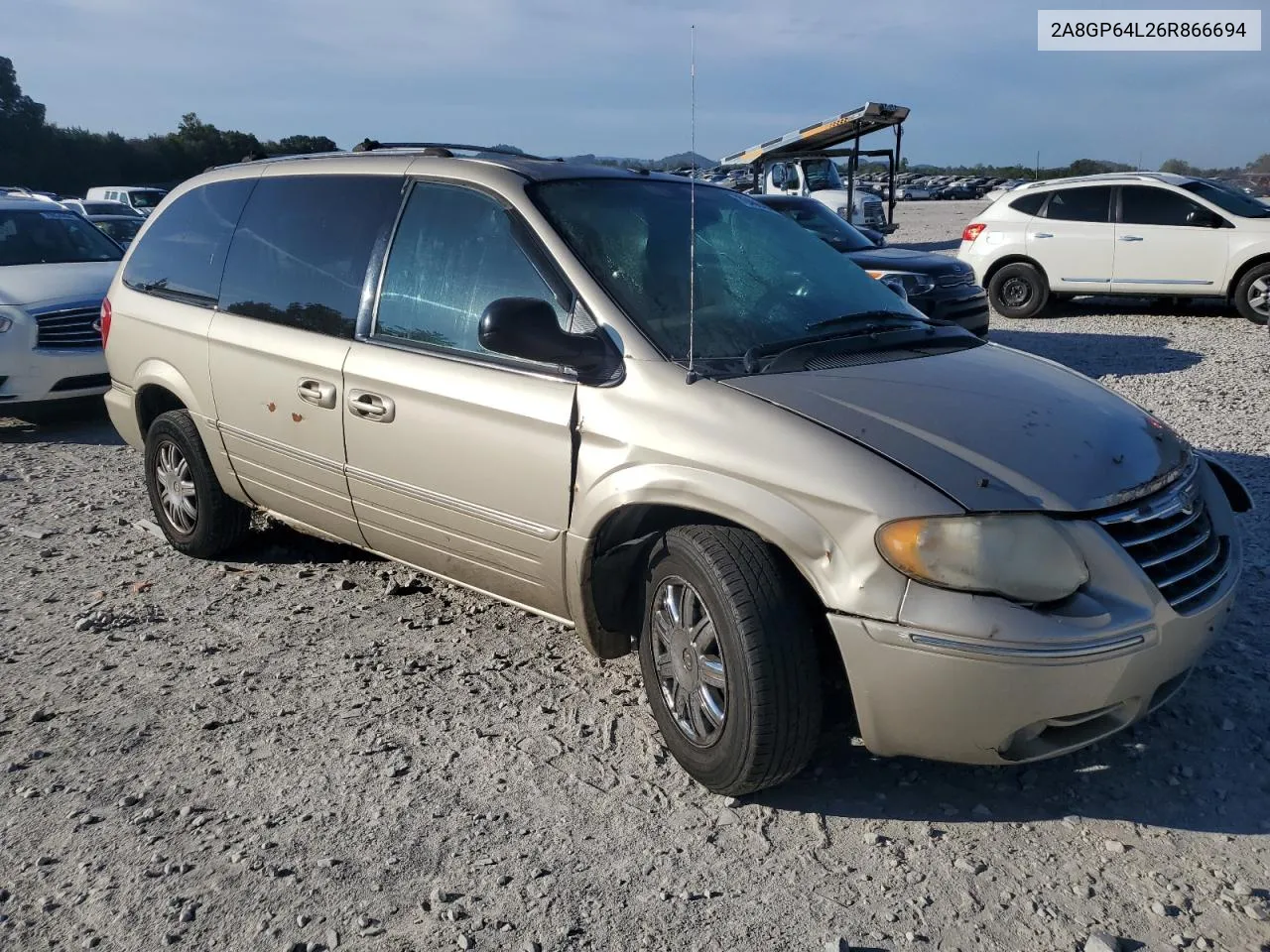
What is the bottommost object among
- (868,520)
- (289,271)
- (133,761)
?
(133,761)

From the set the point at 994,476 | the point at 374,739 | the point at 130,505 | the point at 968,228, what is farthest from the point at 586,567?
the point at 968,228

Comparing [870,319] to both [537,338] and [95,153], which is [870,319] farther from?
[95,153]

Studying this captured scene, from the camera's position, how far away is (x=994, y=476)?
284cm

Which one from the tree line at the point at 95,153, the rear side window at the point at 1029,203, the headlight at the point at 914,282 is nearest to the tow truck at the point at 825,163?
the rear side window at the point at 1029,203

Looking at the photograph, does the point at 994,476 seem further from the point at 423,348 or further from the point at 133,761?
the point at 133,761

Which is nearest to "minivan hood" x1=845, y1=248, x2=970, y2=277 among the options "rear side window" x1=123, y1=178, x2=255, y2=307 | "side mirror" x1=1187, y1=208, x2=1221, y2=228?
"side mirror" x1=1187, y1=208, x2=1221, y2=228

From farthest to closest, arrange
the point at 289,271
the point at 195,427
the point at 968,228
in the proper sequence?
the point at 968,228 < the point at 195,427 < the point at 289,271

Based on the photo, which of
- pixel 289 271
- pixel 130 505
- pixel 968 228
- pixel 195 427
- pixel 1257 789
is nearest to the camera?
pixel 1257 789

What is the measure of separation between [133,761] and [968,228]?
12467mm

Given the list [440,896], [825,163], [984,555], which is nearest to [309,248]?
[440,896]

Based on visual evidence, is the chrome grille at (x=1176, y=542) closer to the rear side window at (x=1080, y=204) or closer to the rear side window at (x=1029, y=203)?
the rear side window at (x=1080, y=204)

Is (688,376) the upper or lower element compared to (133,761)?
upper

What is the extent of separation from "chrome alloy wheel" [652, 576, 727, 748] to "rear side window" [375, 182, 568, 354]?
1041mm

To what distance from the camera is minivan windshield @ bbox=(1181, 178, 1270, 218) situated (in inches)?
474
